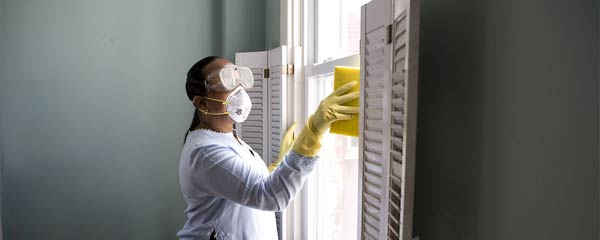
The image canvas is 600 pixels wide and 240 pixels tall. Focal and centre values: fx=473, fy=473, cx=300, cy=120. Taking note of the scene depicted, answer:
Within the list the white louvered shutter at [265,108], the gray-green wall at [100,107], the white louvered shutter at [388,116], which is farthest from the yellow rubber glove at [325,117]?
the gray-green wall at [100,107]

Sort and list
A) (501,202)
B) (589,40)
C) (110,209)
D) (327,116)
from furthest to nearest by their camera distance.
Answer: (110,209) < (327,116) < (501,202) < (589,40)

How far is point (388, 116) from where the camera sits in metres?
0.98

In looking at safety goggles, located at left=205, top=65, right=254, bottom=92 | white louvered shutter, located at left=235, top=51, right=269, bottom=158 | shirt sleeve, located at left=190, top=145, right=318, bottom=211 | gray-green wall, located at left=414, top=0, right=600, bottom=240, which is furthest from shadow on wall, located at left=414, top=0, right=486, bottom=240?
A: white louvered shutter, located at left=235, top=51, right=269, bottom=158

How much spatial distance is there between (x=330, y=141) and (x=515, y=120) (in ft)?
3.82

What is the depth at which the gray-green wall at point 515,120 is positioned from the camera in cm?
67

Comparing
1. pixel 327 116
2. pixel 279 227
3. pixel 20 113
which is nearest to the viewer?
pixel 327 116

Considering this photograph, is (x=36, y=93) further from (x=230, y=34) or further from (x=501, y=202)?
(x=501, y=202)

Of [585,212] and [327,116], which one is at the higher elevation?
[327,116]

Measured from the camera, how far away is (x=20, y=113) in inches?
95.0

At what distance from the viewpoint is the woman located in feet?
4.42

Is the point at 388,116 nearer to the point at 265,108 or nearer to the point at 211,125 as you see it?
the point at 211,125

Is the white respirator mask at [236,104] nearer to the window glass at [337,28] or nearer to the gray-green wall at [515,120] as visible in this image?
the window glass at [337,28]

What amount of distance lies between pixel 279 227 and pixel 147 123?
986mm

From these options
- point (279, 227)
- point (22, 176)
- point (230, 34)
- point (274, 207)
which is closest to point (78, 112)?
point (22, 176)
